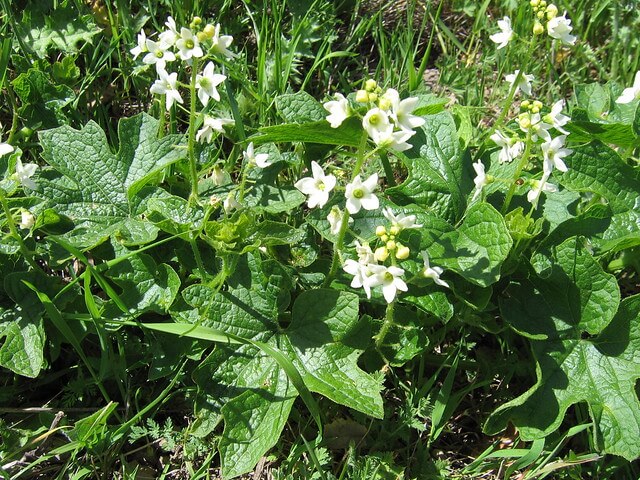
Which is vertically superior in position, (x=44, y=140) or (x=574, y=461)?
(x=44, y=140)

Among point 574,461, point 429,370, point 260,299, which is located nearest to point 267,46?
point 260,299

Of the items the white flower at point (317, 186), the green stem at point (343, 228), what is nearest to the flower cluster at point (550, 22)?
the green stem at point (343, 228)

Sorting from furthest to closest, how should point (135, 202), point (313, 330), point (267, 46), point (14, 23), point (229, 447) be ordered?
1. point (267, 46)
2. point (14, 23)
3. point (135, 202)
4. point (313, 330)
5. point (229, 447)

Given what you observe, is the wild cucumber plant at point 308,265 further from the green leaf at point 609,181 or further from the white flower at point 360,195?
the white flower at point 360,195

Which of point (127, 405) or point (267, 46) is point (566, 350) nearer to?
point (127, 405)

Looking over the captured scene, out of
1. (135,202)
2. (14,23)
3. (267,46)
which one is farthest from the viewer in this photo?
(267,46)

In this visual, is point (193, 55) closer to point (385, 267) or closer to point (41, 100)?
point (385, 267)

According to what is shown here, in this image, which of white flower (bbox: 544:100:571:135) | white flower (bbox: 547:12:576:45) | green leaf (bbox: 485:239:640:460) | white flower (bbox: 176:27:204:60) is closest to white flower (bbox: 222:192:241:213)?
white flower (bbox: 176:27:204:60)

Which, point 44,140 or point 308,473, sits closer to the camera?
point 308,473
